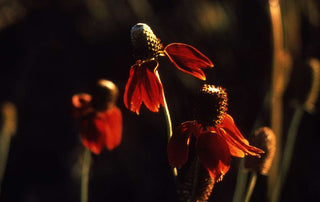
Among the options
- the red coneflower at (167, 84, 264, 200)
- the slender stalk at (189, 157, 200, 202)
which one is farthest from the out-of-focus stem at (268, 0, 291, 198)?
the slender stalk at (189, 157, 200, 202)

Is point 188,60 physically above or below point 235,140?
above

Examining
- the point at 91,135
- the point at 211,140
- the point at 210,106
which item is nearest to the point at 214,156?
the point at 211,140

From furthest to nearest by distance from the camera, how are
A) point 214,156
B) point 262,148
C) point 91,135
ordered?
point 91,135, point 262,148, point 214,156

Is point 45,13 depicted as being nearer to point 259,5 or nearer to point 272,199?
point 259,5

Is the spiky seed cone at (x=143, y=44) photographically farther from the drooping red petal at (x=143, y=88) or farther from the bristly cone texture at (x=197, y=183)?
the bristly cone texture at (x=197, y=183)

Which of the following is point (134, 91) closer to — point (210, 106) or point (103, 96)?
point (210, 106)

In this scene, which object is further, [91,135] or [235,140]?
[91,135]

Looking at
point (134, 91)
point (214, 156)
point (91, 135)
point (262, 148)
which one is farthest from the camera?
point (91, 135)
